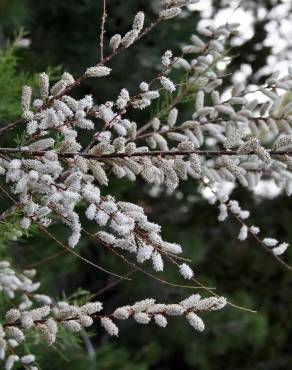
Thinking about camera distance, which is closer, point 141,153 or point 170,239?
point 141,153

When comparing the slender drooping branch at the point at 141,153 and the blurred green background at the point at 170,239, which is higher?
the slender drooping branch at the point at 141,153

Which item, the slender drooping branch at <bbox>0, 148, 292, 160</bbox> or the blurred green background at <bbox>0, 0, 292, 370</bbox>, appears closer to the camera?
the slender drooping branch at <bbox>0, 148, 292, 160</bbox>

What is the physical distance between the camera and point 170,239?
5.21 metres

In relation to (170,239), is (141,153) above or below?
above

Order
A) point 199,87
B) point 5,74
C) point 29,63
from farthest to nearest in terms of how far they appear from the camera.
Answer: point 29,63, point 5,74, point 199,87

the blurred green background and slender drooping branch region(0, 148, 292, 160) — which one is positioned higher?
slender drooping branch region(0, 148, 292, 160)

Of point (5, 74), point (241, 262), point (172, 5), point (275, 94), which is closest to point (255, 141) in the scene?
point (172, 5)

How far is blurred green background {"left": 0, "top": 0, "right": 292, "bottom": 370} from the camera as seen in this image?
155 inches

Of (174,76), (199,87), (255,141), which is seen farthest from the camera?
(174,76)

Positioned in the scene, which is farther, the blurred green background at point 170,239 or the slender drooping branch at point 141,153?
the blurred green background at point 170,239

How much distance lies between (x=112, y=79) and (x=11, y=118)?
2.60 meters

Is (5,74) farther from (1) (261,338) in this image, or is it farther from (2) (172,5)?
(1) (261,338)

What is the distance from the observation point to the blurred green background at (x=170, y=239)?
3941mm

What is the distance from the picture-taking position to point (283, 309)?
6922mm
